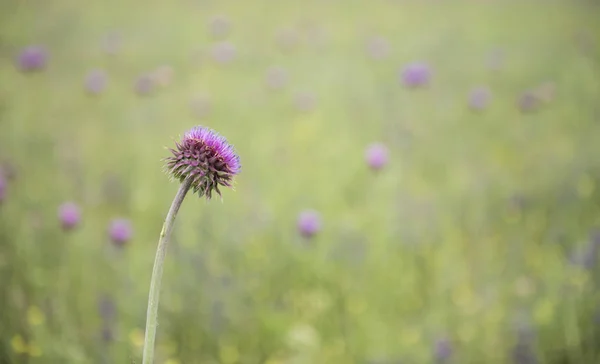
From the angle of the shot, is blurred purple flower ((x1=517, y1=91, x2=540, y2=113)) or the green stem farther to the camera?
blurred purple flower ((x1=517, y1=91, x2=540, y2=113))

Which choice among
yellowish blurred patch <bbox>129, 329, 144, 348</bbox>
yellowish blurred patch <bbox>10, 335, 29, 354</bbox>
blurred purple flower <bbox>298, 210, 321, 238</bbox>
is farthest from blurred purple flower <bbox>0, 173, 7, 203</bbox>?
blurred purple flower <bbox>298, 210, 321, 238</bbox>

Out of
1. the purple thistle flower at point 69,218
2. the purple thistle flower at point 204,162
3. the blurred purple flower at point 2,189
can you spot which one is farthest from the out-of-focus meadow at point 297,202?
the purple thistle flower at point 204,162

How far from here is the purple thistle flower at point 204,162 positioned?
2.37 ft

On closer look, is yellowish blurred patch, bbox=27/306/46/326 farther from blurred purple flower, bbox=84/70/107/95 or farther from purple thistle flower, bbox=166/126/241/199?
blurred purple flower, bbox=84/70/107/95

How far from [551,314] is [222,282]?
1.13 m

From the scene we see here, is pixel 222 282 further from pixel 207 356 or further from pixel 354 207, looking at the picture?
pixel 354 207

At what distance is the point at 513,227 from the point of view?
2.28m

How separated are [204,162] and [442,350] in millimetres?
1239

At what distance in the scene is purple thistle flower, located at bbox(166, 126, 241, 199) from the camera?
2.37 ft

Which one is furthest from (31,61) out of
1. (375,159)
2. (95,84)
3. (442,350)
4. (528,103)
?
(528,103)

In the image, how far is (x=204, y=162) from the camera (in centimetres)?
73

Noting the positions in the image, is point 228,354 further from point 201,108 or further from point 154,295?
point 201,108

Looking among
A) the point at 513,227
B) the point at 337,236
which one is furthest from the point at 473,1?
the point at 337,236

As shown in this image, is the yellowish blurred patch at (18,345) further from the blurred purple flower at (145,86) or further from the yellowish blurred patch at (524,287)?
the yellowish blurred patch at (524,287)
